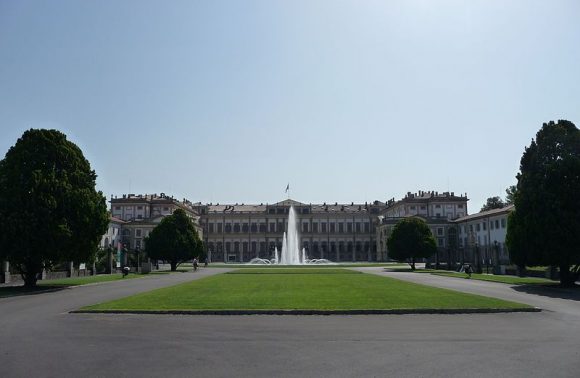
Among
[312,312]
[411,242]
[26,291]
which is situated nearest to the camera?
[312,312]

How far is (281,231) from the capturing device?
134000 mm

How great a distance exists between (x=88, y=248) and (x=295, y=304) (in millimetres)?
19209

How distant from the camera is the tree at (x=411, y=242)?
217 ft

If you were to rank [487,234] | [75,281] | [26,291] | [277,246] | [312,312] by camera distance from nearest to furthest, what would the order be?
[312,312]
[26,291]
[75,281]
[487,234]
[277,246]

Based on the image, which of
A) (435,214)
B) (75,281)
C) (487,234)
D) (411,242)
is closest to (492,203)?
(435,214)

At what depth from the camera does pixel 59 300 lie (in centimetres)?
2314

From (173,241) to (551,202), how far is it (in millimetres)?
44502

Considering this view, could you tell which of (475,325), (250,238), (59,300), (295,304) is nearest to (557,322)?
(475,325)

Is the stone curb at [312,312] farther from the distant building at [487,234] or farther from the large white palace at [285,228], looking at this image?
the large white palace at [285,228]

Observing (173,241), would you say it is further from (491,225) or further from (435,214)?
(435,214)

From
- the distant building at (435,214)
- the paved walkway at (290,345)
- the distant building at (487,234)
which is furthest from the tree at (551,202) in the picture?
the distant building at (435,214)

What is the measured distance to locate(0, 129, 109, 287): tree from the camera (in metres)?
30.0

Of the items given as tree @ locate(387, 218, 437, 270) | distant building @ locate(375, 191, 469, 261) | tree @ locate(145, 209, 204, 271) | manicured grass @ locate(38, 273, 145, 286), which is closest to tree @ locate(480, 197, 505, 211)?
distant building @ locate(375, 191, 469, 261)

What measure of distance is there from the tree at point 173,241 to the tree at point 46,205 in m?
29.3
